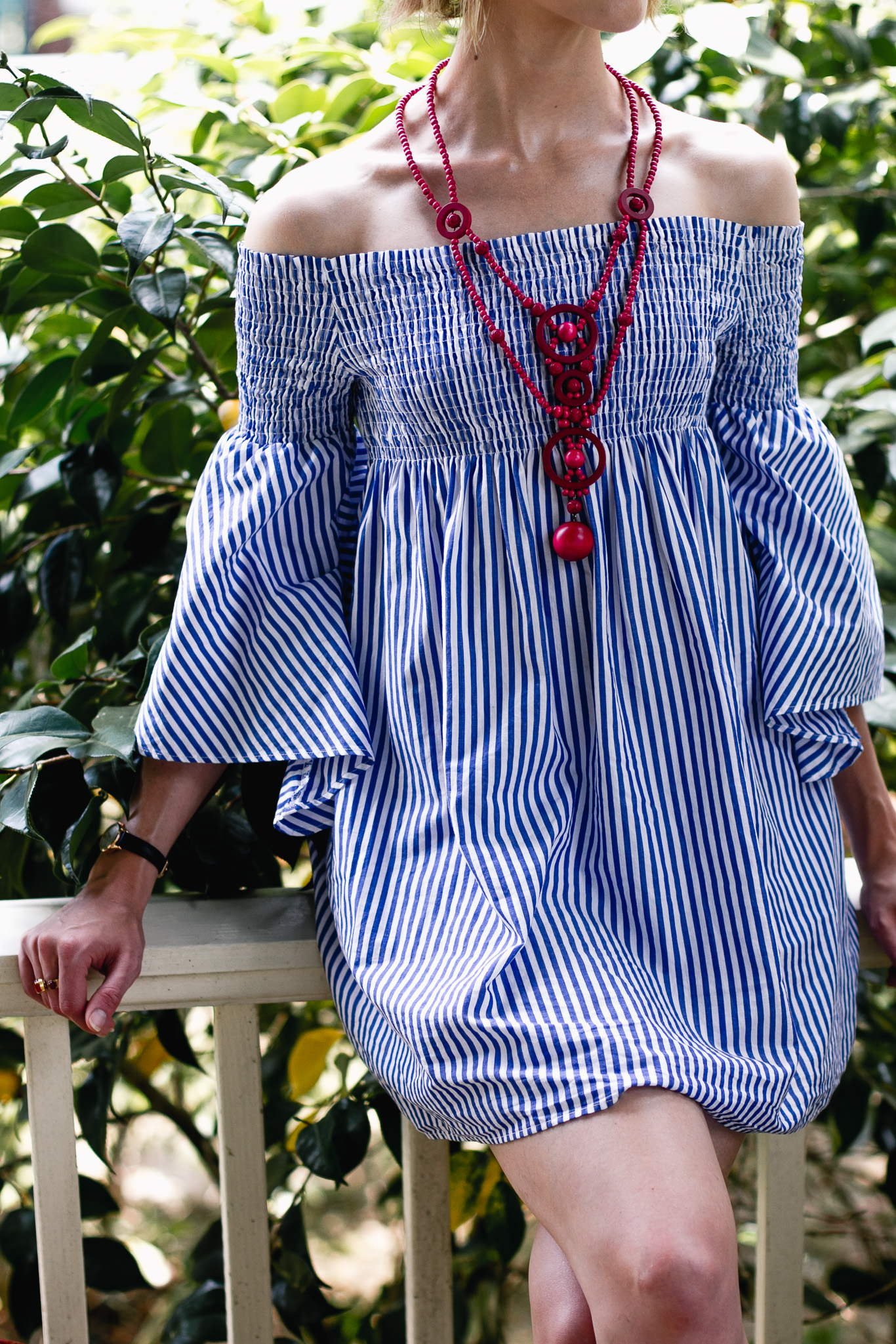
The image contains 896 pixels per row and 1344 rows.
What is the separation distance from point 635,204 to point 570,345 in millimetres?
111

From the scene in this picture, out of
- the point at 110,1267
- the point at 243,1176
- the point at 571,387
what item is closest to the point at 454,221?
the point at 571,387

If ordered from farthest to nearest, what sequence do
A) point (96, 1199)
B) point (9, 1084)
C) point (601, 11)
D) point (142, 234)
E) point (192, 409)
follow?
point (9, 1084) < point (192, 409) < point (96, 1199) < point (142, 234) < point (601, 11)

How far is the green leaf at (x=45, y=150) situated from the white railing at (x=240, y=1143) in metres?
0.52

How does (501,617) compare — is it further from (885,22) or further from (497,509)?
(885,22)

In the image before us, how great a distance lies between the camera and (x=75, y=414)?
116 centimetres

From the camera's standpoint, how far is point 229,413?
3.53ft

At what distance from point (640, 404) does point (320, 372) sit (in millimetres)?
234

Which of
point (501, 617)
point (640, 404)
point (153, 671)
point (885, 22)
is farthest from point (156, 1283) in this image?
point (885, 22)

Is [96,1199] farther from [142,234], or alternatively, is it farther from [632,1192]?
[142,234]

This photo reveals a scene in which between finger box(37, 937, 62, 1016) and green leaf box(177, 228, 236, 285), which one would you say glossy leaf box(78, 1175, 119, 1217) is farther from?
green leaf box(177, 228, 236, 285)

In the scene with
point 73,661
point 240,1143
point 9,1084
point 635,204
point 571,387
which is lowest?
point 9,1084

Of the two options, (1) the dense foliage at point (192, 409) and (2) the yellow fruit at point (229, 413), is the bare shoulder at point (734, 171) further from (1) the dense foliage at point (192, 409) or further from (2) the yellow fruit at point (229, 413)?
(2) the yellow fruit at point (229, 413)

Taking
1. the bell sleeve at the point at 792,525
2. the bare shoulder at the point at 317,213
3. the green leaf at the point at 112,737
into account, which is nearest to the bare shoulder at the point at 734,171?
the bell sleeve at the point at 792,525

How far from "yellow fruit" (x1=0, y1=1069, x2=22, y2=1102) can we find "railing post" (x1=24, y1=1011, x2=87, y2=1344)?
1.78 feet
